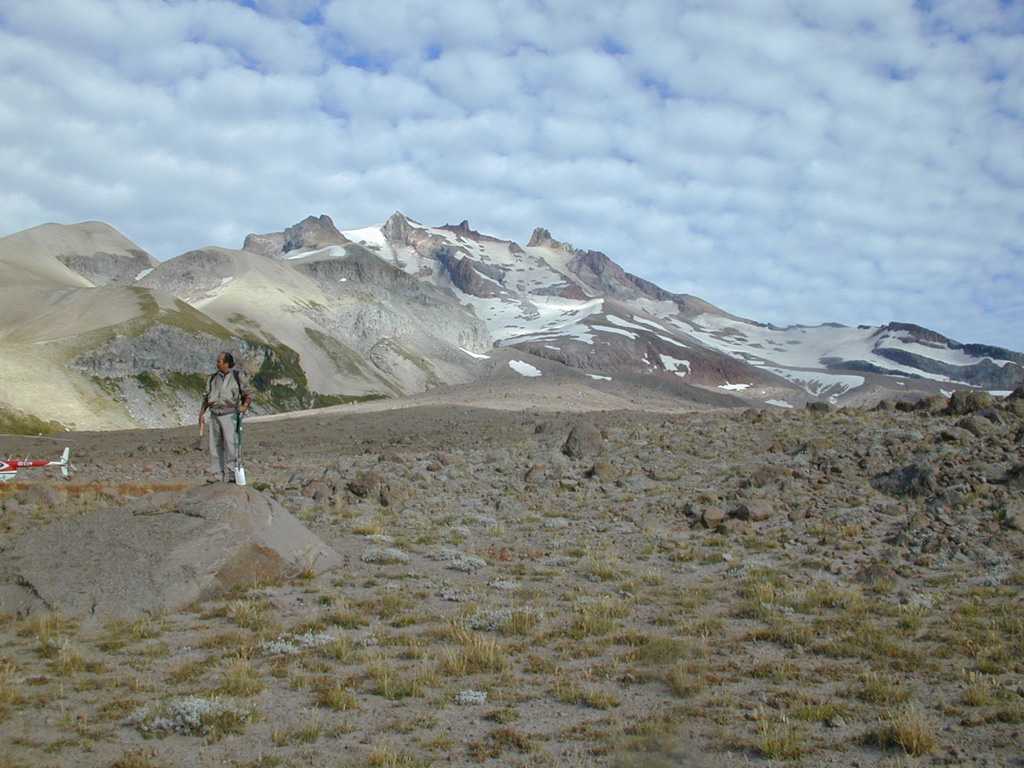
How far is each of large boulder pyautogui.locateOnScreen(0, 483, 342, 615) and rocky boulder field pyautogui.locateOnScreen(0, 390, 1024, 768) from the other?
3 cm

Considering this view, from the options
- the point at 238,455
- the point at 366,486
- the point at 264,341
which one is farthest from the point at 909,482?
the point at 264,341

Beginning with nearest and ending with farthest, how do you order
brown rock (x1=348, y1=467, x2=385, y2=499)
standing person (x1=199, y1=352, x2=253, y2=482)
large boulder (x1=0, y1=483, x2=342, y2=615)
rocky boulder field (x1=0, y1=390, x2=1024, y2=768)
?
rocky boulder field (x1=0, y1=390, x2=1024, y2=768) → large boulder (x1=0, y1=483, x2=342, y2=615) → standing person (x1=199, y1=352, x2=253, y2=482) → brown rock (x1=348, y1=467, x2=385, y2=499)

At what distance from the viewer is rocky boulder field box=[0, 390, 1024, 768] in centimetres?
563

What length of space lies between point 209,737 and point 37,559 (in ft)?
17.4

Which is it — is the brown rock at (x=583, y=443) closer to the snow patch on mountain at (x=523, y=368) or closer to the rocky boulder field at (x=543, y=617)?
the rocky boulder field at (x=543, y=617)

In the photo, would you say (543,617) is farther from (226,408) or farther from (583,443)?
(583,443)

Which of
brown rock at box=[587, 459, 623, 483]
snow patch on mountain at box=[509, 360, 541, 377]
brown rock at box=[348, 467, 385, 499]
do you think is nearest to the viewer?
brown rock at box=[348, 467, 385, 499]

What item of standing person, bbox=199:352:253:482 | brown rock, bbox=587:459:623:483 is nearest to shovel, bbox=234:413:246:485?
standing person, bbox=199:352:253:482

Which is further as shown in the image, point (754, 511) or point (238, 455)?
point (754, 511)

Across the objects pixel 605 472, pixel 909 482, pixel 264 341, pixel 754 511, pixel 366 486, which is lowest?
pixel 366 486

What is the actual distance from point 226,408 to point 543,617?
6.20 meters

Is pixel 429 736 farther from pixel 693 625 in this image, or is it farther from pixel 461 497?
pixel 461 497

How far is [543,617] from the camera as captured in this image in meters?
8.84

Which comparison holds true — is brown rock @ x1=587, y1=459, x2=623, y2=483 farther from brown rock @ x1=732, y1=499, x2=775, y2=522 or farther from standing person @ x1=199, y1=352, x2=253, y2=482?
standing person @ x1=199, y1=352, x2=253, y2=482
